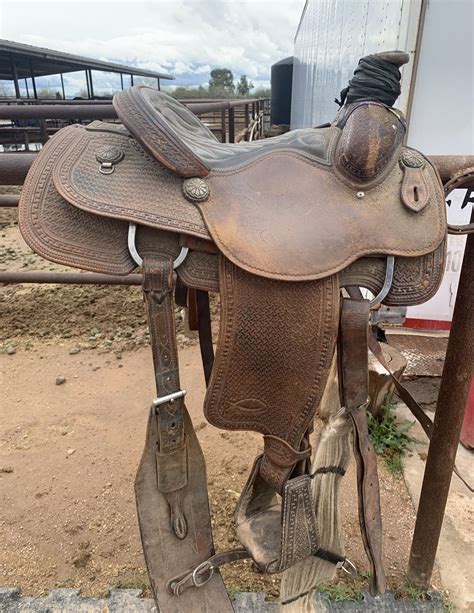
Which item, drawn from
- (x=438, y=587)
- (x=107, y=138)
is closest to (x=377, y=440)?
(x=438, y=587)

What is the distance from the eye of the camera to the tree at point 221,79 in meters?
55.8

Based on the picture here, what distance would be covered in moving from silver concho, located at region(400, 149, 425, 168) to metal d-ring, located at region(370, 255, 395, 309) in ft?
0.70

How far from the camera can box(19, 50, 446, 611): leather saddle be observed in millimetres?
787

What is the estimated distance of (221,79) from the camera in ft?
198

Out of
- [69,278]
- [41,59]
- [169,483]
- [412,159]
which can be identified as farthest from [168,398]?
[41,59]

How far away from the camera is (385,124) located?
833mm

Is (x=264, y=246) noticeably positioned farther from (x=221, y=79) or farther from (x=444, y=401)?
(x=221, y=79)

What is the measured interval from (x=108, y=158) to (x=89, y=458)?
5.01 ft

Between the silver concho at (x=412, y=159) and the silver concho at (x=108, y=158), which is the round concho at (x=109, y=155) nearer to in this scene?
the silver concho at (x=108, y=158)

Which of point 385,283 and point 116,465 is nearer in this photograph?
point 385,283

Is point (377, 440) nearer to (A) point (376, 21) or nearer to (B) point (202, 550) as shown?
(B) point (202, 550)

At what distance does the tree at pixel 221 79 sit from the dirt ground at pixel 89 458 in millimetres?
57940

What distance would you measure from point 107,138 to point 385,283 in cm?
64

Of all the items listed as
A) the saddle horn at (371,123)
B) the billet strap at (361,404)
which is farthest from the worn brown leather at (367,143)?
the billet strap at (361,404)
